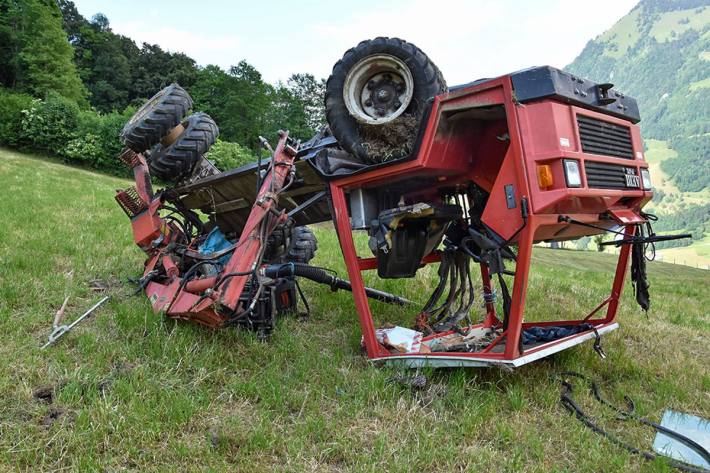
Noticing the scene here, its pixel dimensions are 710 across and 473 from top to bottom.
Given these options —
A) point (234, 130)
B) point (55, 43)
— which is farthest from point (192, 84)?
point (55, 43)

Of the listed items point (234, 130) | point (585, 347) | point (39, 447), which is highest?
point (234, 130)

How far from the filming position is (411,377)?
344cm

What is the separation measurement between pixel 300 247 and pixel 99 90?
5258 cm

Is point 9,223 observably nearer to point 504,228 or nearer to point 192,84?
point 504,228

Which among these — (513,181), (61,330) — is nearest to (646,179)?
(513,181)

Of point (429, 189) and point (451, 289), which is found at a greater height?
point (429, 189)

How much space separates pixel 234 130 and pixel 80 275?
145ft

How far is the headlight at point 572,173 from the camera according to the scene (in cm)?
291

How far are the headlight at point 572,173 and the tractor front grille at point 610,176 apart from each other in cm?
9

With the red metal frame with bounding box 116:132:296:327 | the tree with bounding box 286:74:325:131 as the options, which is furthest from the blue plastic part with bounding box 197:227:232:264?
the tree with bounding box 286:74:325:131

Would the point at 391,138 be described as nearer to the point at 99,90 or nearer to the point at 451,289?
the point at 451,289

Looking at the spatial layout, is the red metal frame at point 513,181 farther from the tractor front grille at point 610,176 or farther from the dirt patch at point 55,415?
the dirt patch at point 55,415

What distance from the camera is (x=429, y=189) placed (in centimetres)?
410

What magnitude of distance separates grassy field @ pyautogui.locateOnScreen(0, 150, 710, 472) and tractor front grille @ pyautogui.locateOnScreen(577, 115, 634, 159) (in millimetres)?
1612
